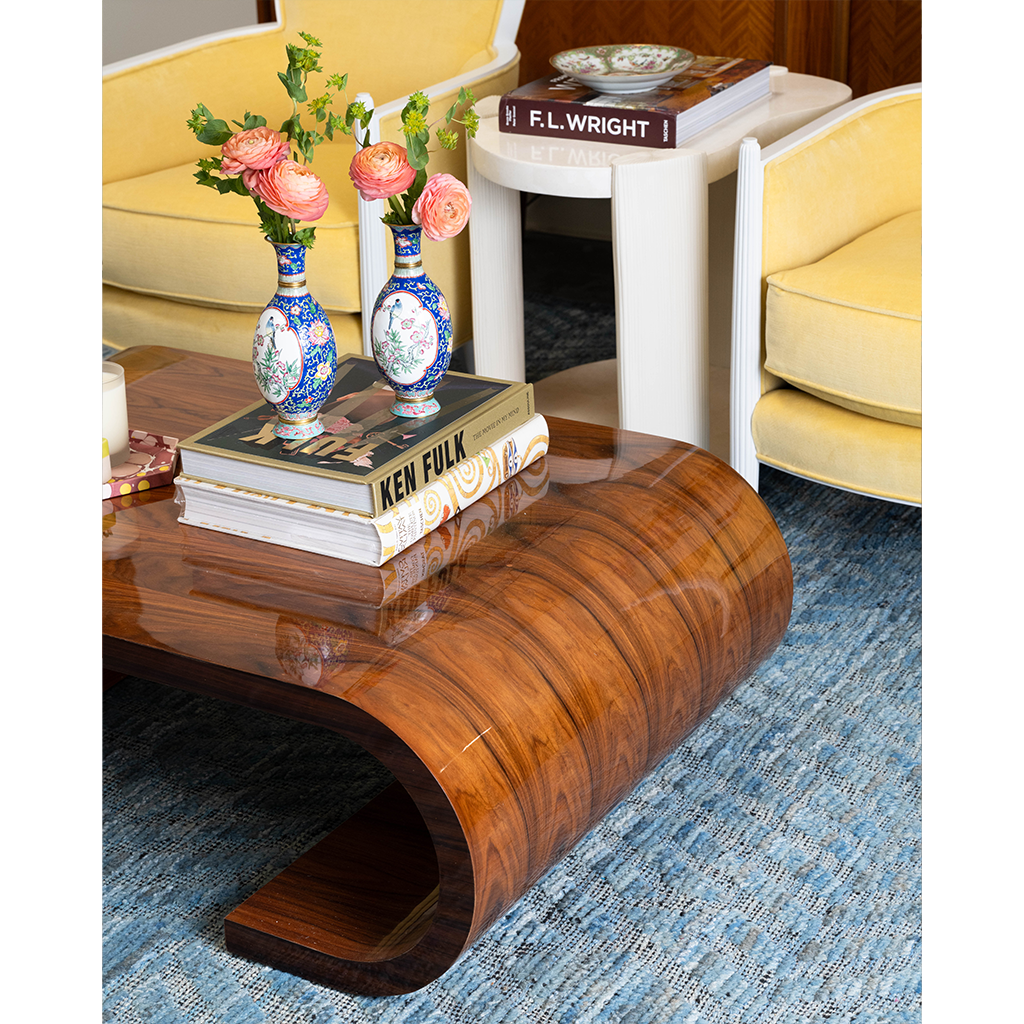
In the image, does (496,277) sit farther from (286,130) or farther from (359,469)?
(359,469)

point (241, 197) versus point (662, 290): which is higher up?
point (241, 197)

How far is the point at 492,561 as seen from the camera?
48.9 inches

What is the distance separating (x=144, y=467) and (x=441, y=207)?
0.46m

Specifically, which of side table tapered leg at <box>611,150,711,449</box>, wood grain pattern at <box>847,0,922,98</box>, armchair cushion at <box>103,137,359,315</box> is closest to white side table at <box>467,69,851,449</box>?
side table tapered leg at <box>611,150,711,449</box>

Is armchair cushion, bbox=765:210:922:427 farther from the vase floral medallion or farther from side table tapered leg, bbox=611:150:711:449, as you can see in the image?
the vase floral medallion

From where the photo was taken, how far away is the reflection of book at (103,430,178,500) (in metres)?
1.41

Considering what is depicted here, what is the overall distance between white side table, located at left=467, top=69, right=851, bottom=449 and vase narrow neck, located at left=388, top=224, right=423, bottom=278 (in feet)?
2.24

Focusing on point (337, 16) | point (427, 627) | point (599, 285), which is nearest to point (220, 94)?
point (337, 16)

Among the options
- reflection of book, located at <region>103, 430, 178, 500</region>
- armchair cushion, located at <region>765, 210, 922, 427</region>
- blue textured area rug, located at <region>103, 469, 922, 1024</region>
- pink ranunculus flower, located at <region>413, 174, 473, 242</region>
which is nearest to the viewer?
blue textured area rug, located at <region>103, 469, 922, 1024</region>

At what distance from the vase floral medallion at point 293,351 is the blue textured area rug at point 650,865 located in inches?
18.5

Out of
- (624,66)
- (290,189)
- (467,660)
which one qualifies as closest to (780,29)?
(624,66)

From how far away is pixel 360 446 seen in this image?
1310 mm
